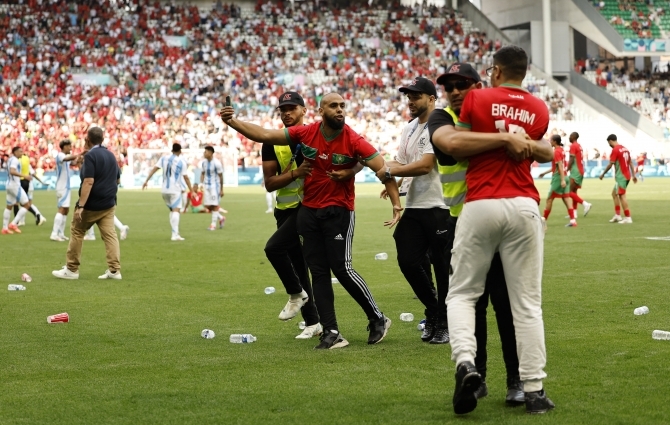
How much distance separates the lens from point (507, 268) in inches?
227

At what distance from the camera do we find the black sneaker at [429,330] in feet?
27.5

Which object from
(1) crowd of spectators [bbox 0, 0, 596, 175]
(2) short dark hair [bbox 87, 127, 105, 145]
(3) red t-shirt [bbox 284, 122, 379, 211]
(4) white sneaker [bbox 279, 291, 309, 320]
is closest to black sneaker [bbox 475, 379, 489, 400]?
(3) red t-shirt [bbox 284, 122, 379, 211]

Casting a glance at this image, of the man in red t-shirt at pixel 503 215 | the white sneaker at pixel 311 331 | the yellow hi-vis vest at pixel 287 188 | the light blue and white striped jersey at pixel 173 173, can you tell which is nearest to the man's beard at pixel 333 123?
the yellow hi-vis vest at pixel 287 188

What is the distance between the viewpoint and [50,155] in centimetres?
4562

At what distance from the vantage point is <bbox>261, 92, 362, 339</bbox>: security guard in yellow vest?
8.71 meters

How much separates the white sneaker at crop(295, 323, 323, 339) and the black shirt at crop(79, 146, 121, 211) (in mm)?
5793

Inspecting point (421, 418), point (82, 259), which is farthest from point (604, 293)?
point (82, 259)

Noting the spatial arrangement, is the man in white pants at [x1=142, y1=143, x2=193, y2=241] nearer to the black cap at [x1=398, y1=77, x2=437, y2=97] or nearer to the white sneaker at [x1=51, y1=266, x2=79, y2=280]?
the white sneaker at [x1=51, y1=266, x2=79, y2=280]

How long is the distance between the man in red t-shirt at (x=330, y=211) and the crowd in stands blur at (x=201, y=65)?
3842 cm

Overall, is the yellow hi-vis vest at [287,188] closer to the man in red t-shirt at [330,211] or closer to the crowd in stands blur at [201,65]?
the man in red t-shirt at [330,211]

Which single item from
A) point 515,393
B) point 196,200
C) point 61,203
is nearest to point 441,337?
point 515,393

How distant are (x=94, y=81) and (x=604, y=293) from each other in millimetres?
44198

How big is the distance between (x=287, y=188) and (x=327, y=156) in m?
0.91

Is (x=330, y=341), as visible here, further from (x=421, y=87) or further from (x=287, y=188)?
(x=421, y=87)
